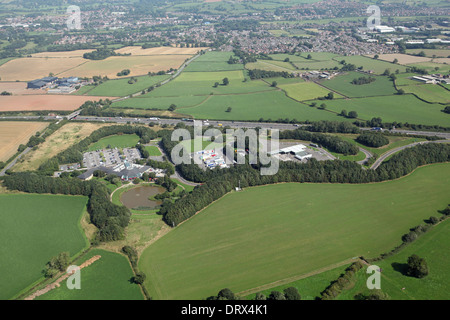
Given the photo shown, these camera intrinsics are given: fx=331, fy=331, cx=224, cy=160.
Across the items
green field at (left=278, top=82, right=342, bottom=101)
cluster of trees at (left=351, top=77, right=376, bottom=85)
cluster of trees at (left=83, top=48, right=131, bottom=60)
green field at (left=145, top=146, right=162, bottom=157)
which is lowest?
green field at (left=145, top=146, right=162, bottom=157)

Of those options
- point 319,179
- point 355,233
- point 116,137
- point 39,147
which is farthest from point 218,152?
point 39,147

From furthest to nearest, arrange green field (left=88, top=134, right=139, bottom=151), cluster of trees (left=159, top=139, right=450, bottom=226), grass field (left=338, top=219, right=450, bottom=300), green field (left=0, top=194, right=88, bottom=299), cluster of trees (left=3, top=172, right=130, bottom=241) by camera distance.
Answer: green field (left=88, top=134, right=139, bottom=151), cluster of trees (left=159, top=139, right=450, bottom=226), cluster of trees (left=3, top=172, right=130, bottom=241), green field (left=0, top=194, right=88, bottom=299), grass field (left=338, top=219, right=450, bottom=300)

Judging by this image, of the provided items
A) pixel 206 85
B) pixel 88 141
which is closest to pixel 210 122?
pixel 88 141

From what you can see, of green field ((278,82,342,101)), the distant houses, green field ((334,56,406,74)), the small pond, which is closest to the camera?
the small pond

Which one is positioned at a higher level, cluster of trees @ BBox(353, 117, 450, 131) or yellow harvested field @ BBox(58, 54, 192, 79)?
yellow harvested field @ BBox(58, 54, 192, 79)

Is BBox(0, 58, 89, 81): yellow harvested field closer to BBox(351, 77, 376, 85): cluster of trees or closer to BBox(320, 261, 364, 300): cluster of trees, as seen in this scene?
BBox(351, 77, 376, 85): cluster of trees

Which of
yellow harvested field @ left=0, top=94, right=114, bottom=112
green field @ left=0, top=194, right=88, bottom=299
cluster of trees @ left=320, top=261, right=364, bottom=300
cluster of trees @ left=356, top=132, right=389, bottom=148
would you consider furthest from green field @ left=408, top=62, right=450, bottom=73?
green field @ left=0, top=194, right=88, bottom=299

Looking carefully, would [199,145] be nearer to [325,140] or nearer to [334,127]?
[325,140]

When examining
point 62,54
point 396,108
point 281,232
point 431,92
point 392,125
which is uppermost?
point 62,54
